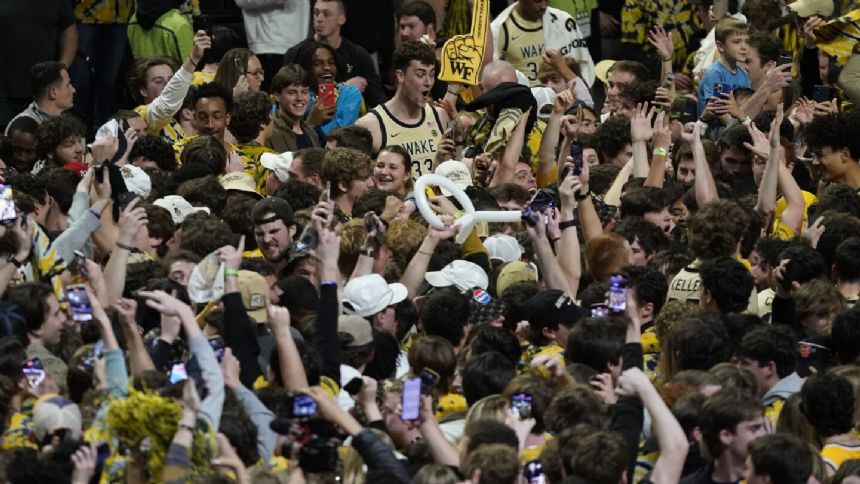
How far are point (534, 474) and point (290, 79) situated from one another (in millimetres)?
6424

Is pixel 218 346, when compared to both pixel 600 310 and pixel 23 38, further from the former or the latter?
pixel 23 38

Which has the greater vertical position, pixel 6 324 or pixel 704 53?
pixel 6 324

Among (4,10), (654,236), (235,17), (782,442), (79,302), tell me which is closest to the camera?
(782,442)

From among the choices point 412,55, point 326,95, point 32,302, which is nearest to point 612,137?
Result: point 412,55

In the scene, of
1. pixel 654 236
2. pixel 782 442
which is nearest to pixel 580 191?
pixel 654 236

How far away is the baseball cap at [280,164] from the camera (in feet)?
40.7

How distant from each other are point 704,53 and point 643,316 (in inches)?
248

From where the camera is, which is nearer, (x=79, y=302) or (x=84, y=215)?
(x=79, y=302)

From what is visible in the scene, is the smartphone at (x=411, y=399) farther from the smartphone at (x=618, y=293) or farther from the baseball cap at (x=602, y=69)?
the baseball cap at (x=602, y=69)

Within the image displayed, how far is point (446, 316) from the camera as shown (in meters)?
9.43

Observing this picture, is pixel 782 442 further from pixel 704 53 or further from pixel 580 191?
pixel 704 53

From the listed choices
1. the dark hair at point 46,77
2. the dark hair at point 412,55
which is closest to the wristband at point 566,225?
the dark hair at point 412,55

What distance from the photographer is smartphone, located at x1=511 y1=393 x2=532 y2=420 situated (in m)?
7.82

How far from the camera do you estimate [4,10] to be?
14.9 meters
